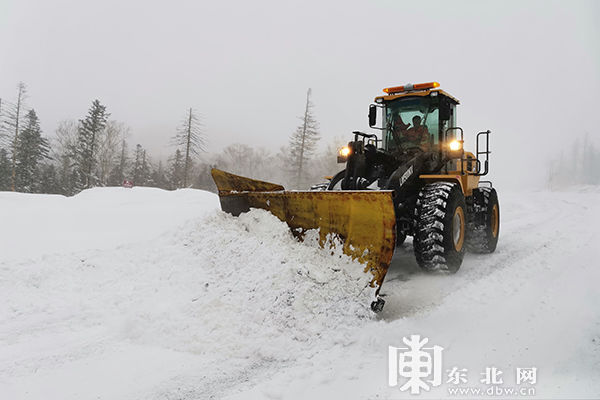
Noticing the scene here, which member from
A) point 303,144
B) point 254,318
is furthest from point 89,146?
point 254,318

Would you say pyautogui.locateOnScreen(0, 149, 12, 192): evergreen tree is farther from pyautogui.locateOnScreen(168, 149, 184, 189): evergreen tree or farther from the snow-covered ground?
the snow-covered ground

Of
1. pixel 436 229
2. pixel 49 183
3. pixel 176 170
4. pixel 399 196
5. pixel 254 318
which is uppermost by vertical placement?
pixel 176 170

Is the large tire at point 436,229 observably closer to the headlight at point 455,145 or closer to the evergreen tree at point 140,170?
the headlight at point 455,145

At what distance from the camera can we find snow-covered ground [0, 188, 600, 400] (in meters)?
2.48

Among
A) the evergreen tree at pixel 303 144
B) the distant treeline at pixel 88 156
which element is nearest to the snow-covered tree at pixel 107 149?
the distant treeline at pixel 88 156

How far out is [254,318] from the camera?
127 inches

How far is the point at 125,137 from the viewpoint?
41812mm

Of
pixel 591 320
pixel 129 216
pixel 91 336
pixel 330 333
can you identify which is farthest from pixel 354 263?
pixel 129 216

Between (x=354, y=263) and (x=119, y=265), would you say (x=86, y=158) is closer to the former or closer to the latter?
(x=119, y=265)

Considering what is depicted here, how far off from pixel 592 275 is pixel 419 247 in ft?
7.76

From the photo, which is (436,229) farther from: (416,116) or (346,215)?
(416,116)

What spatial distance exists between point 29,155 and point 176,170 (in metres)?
12.9

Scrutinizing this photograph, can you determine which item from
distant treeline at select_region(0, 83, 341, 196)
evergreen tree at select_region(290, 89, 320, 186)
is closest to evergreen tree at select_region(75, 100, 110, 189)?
distant treeline at select_region(0, 83, 341, 196)

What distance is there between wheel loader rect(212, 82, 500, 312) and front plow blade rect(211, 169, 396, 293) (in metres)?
0.01
